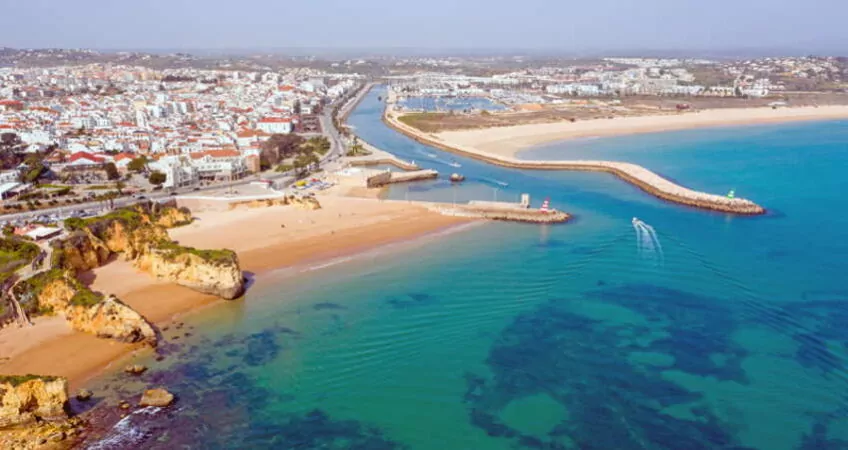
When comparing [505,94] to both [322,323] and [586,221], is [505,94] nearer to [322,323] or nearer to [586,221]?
[586,221]

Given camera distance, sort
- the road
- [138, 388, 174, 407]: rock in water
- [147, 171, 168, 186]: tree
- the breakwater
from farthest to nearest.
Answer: [147, 171, 168, 186]: tree → the breakwater → the road → [138, 388, 174, 407]: rock in water

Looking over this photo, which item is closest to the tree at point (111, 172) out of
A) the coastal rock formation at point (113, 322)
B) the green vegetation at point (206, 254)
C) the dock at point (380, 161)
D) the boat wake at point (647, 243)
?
the dock at point (380, 161)

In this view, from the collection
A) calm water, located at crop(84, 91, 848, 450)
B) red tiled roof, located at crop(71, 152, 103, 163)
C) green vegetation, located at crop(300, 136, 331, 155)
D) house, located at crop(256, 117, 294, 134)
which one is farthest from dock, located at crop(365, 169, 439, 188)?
house, located at crop(256, 117, 294, 134)

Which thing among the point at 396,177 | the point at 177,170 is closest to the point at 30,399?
the point at 177,170

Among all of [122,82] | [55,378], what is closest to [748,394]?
[55,378]

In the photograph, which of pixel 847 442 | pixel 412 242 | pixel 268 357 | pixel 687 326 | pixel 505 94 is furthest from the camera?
pixel 505 94

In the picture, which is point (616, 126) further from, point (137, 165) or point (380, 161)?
point (137, 165)

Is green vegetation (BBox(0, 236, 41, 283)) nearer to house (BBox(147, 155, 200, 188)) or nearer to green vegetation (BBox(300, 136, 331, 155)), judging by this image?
house (BBox(147, 155, 200, 188))

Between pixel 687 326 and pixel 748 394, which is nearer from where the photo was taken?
pixel 748 394

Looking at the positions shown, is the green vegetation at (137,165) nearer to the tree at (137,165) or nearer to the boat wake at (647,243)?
the tree at (137,165)
